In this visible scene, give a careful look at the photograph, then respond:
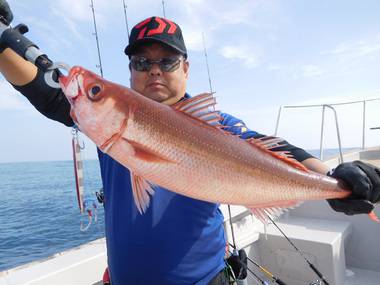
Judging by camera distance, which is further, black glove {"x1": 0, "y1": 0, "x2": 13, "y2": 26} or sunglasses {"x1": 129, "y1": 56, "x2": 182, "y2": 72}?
sunglasses {"x1": 129, "y1": 56, "x2": 182, "y2": 72}

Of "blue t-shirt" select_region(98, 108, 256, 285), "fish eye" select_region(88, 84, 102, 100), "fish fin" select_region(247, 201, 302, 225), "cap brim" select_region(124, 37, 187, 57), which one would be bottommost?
"blue t-shirt" select_region(98, 108, 256, 285)

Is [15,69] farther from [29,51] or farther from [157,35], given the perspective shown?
[157,35]

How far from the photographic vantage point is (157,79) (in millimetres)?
2338

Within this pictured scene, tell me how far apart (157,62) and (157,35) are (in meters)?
0.22

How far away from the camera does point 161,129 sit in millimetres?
1525

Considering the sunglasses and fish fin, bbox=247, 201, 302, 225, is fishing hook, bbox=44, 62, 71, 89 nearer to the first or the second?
the sunglasses

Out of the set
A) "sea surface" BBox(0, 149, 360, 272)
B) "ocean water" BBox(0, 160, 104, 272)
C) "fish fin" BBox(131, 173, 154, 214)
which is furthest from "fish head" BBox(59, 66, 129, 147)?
"ocean water" BBox(0, 160, 104, 272)

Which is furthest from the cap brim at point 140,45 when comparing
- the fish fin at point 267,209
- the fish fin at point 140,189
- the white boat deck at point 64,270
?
the white boat deck at point 64,270

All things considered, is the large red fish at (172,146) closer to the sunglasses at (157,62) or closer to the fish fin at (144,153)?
the fish fin at (144,153)

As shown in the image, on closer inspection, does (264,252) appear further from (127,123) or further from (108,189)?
(127,123)

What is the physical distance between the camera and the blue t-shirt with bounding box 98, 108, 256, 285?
6.68ft

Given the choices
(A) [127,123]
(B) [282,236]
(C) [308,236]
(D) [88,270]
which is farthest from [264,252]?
(A) [127,123]

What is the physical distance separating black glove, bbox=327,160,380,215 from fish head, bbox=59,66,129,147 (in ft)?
4.92

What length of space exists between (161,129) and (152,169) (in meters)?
0.21
